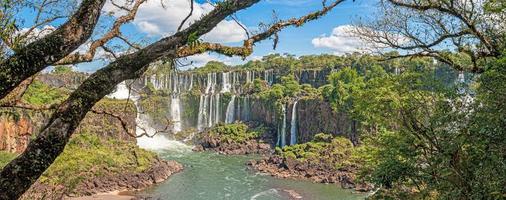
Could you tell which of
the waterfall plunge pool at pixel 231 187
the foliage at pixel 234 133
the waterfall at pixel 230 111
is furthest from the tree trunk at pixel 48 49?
the waterfall at pixel 230 111

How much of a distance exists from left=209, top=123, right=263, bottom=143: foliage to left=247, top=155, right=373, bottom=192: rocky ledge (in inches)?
461

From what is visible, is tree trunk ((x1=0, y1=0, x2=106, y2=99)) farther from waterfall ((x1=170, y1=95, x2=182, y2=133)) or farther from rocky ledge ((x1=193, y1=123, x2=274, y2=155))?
waterfall ((x1=170, y1=95, x2=182, y2=133))

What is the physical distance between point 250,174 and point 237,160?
763 cm

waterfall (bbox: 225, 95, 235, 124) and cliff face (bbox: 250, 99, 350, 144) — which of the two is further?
waterfall (bbox: 225, 95, 235, 124)

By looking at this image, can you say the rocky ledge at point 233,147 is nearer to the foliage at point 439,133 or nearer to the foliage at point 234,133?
the foliage at point 234,133

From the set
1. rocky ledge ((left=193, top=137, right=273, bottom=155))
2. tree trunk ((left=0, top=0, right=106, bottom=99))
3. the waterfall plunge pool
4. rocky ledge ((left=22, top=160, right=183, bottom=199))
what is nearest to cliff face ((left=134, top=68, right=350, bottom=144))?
rocky ledge ((left=193, top=137, right=273, bottom=155))

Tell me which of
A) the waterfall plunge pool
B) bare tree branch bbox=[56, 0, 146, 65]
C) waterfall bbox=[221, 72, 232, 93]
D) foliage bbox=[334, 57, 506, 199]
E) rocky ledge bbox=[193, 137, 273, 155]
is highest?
waterfall bbox=[221, 72, 232, 93]

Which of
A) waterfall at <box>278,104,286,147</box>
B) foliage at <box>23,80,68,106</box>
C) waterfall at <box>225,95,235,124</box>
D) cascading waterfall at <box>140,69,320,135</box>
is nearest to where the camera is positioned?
foliage at <box>23,80,68,106</box>

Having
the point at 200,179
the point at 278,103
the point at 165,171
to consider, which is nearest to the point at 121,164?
the point at 165,171

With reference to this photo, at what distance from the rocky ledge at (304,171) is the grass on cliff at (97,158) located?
30.3 feet

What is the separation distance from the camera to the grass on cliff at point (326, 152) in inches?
1503

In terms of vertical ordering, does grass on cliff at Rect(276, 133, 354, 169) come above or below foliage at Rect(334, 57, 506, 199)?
below

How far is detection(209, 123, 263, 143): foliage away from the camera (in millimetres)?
51803

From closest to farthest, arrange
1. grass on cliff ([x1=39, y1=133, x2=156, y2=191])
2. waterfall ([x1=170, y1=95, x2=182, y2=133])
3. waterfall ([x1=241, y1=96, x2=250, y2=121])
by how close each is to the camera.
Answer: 1. grass on cliff ([x1=39, y1=133, x2=156, y2=191])
2. waterfall ([x1=241, y1=96, x2=250, y2=121])
3. waterfall ([x1=170, y1=95, x2=182, y2=133])
